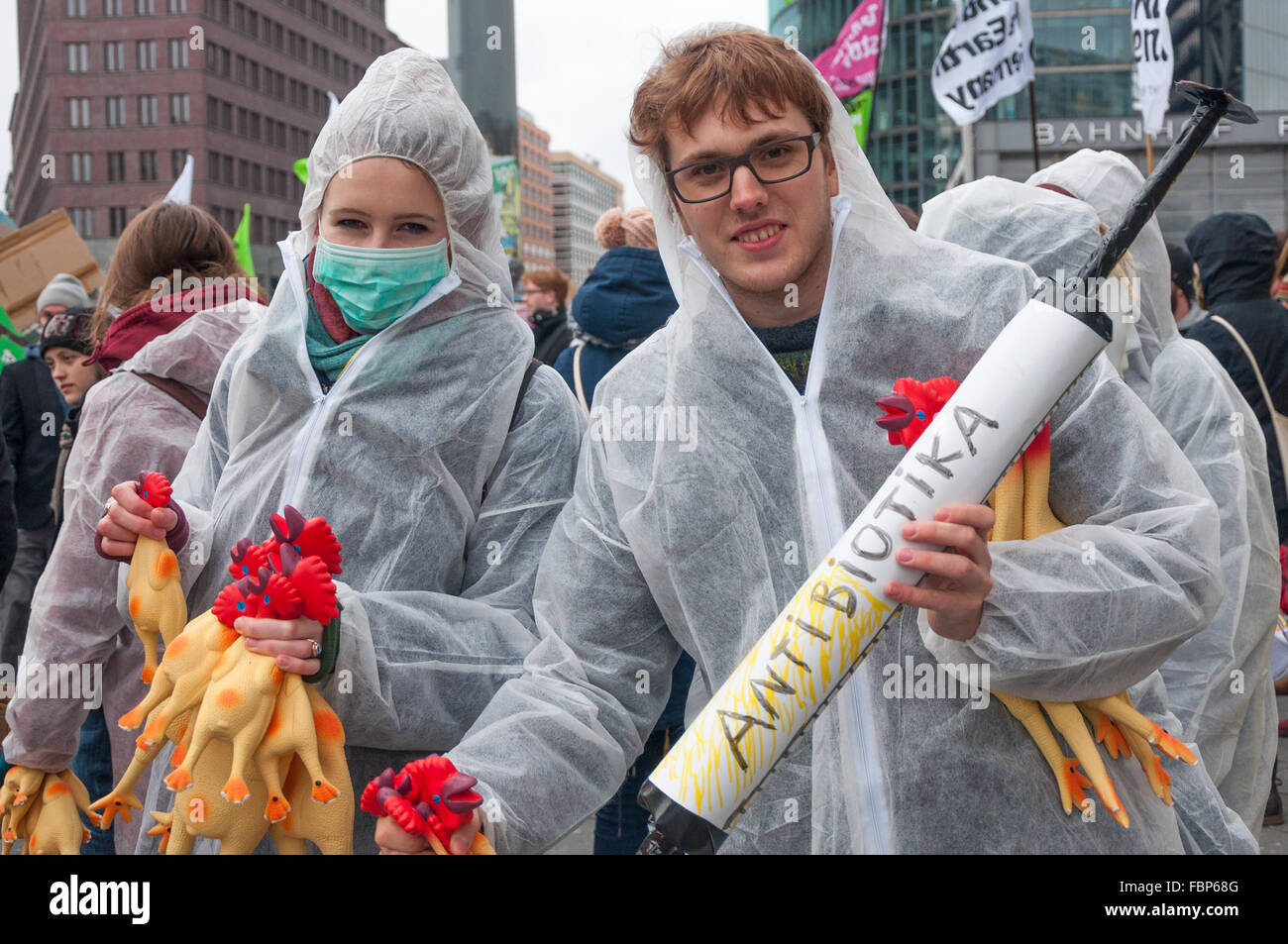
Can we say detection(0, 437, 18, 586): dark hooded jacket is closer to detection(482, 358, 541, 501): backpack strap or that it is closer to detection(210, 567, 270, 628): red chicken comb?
detection(482, 358, 541, 501): backpack strap

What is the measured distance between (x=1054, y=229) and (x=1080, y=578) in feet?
5.77

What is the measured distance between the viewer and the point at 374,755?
7.29 feet

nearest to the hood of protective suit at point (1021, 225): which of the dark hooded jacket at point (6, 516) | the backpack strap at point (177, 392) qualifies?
the backpack strap at point (177, 392)

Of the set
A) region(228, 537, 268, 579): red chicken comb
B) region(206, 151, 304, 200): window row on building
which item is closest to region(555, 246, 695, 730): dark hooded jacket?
region(228, 537, 268, 579): red chicken comb

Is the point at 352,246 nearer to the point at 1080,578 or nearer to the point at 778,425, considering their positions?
the point at 778,425

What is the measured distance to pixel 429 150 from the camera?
2.29 metres

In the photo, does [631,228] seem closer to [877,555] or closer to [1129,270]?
[1129,270]

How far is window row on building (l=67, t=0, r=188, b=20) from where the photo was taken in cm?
7331

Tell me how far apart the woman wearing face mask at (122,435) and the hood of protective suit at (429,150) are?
623 mm

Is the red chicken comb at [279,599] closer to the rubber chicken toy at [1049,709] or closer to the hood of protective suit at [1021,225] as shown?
the rubber chicken toy at [1049,709]

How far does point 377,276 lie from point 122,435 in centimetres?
96

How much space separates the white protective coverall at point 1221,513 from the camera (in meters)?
3.25

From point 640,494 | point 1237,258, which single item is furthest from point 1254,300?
point 640,494
